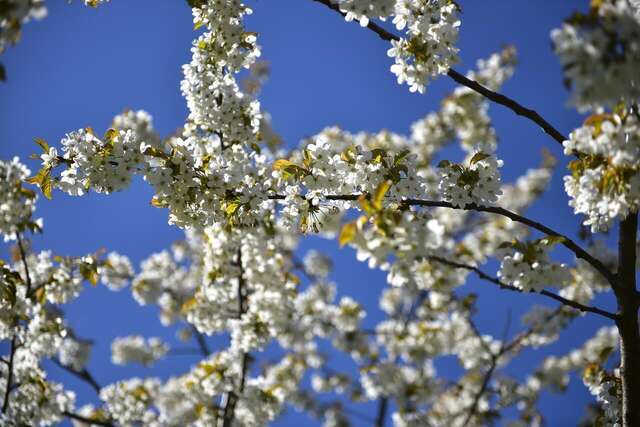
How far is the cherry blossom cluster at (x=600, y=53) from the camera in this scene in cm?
198

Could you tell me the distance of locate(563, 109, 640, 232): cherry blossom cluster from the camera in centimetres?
229

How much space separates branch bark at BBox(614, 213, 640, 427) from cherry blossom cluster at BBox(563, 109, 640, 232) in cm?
76

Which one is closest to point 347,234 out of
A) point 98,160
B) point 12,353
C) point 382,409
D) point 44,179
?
point 98,160

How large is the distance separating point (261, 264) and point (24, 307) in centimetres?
242

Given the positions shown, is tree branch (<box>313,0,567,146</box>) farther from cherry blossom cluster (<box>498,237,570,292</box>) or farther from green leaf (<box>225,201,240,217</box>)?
green leaf (<box>225,201,240,217</box>)

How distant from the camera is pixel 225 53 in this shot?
3.92 metres

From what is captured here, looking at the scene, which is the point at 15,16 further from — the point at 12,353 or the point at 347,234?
the point at 12,353

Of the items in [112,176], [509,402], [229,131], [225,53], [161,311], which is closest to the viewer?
[112,176]

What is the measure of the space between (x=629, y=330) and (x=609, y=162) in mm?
1519

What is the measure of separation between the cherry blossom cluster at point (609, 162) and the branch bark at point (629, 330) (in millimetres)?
761

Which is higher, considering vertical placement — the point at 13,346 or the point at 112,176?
the point at 112,176

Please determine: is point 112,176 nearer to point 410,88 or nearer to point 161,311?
point 410,88

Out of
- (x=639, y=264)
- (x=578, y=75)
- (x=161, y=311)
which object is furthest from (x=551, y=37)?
(x=161, y=311)

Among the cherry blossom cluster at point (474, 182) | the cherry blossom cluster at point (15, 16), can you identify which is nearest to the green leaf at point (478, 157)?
the cherry blossom cluster at point (474, 182)
